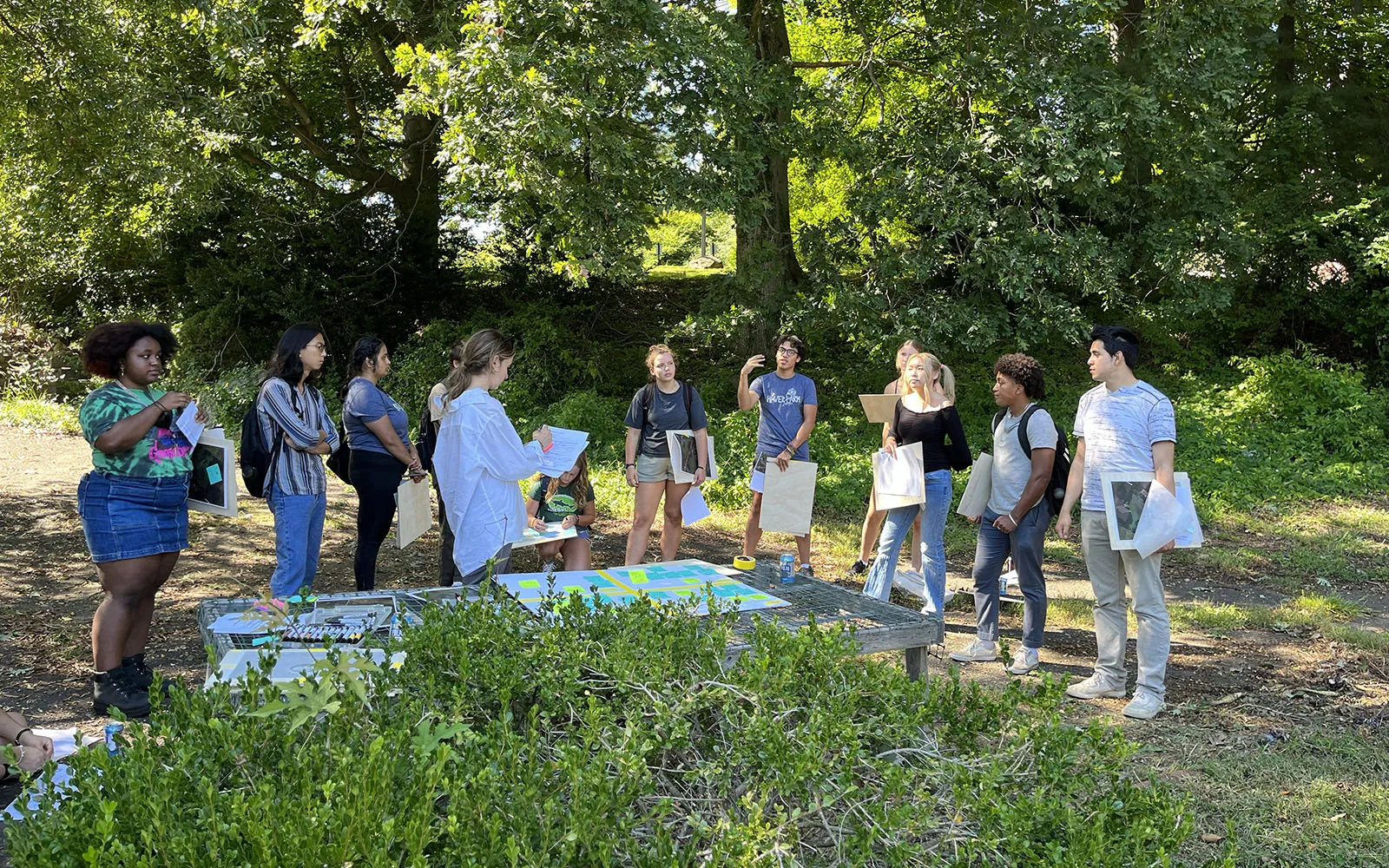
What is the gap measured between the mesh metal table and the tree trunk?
6.88 m

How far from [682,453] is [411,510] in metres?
1.94

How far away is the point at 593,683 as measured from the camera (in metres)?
3.11

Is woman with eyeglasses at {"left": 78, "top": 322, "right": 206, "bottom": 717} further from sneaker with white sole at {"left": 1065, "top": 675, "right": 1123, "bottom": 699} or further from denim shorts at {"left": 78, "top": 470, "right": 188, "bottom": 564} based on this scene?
sneaker with white sole at {"left": 1065, "top": 675, "right": 1123, "bottom": 699}

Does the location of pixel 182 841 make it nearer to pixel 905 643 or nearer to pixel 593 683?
pixel 593 683

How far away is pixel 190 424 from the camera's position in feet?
17.5

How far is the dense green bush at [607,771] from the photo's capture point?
6.99ft

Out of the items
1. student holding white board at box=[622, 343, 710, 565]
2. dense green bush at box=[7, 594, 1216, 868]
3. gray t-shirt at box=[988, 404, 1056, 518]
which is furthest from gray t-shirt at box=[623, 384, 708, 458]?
dense green bush at box=[7, 594, 1216, 868]

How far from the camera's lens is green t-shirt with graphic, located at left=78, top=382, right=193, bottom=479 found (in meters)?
5.06

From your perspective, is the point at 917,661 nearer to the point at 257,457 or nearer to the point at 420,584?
the point at 257,457

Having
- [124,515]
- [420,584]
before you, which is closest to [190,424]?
[124,515]

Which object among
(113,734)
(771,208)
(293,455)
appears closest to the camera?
(113,734)

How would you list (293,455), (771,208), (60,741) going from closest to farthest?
(60,741)
(293,455)
(771,208)

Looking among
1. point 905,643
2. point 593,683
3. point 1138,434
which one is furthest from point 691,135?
point 593,683

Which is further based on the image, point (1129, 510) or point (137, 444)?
point (1129, 510)
